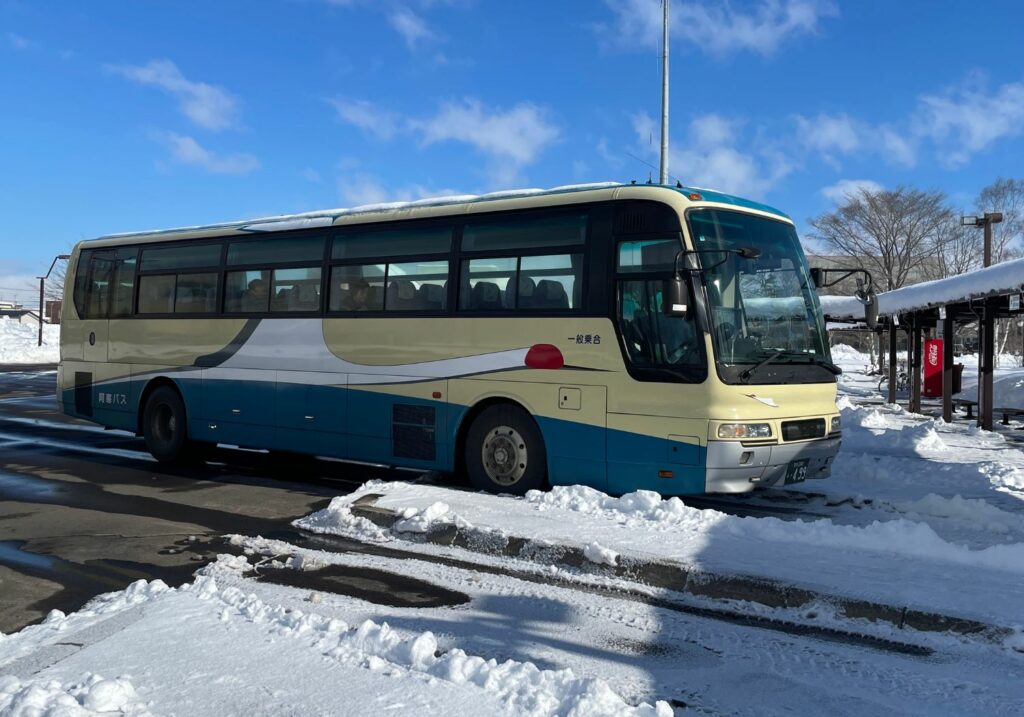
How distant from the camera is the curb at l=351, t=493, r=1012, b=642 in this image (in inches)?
197

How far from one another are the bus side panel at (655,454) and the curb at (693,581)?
1768 millimetres

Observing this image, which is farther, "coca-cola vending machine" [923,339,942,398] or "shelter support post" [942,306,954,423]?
"coca-cola vending machine" [923,339,942,398]

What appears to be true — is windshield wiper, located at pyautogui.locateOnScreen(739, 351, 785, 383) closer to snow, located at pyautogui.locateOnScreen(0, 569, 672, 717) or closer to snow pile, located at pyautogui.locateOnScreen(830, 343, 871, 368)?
snow, located at pyautogui.locateOnScreen(0, 569, 672, 717)

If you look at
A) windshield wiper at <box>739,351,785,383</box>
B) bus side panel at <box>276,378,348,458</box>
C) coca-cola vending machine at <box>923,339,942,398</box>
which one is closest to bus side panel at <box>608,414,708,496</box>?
windshield wiper at <box>739,351,785,383</box>

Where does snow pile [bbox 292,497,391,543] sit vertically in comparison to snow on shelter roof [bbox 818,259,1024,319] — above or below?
below

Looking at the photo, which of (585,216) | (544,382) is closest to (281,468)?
(544,382)

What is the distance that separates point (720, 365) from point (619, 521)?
5.86ft

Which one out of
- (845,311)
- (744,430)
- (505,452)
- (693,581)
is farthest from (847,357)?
(693,581)

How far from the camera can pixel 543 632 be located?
5.07 m

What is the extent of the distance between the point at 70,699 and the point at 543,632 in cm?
256

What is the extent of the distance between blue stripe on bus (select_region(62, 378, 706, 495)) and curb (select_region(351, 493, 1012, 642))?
173cm

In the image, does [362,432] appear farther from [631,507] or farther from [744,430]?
[744,430]

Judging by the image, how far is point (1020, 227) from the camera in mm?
50562

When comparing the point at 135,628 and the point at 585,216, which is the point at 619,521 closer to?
the point at 585,216
